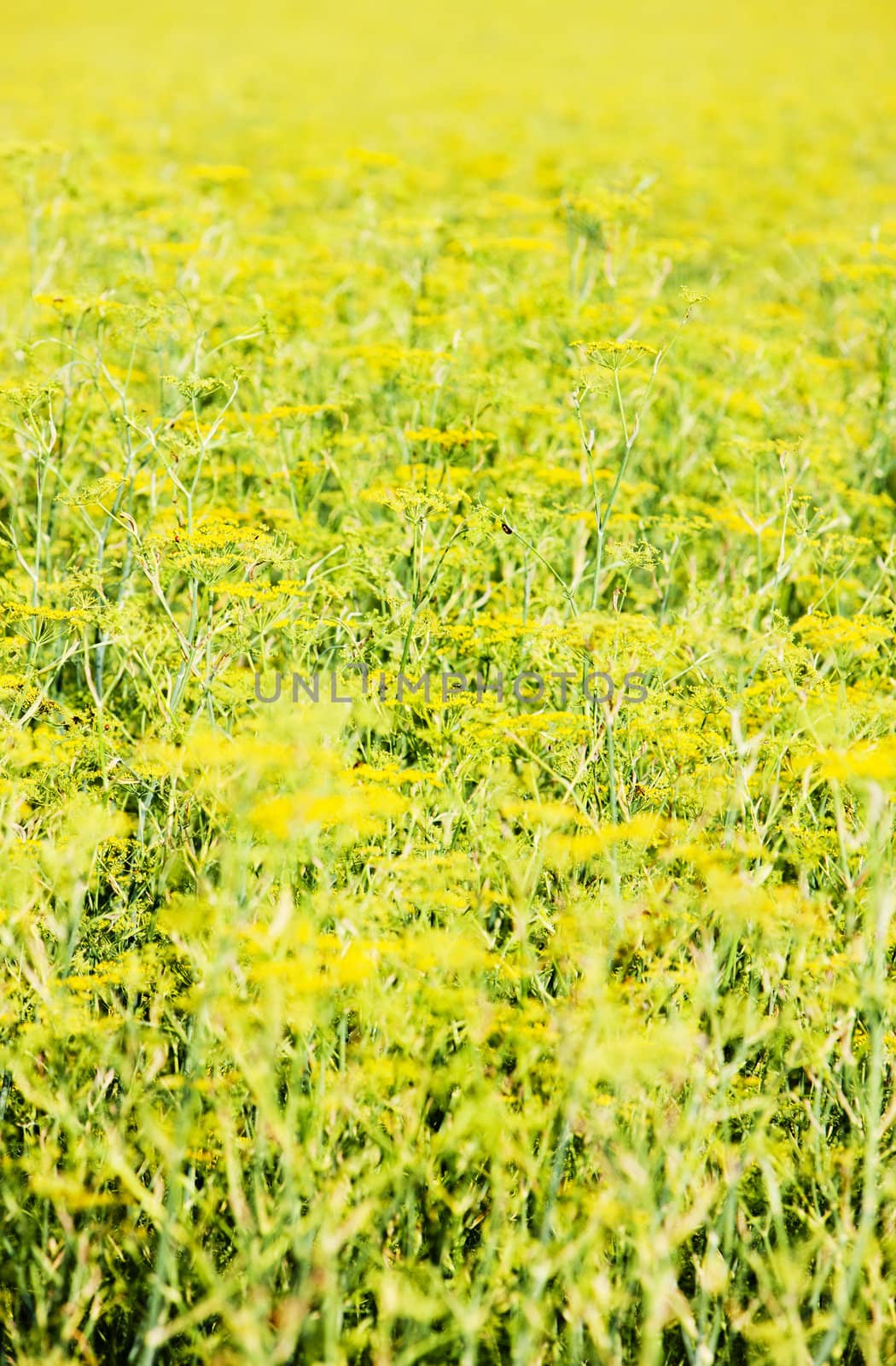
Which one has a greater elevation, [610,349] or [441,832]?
[610,349]

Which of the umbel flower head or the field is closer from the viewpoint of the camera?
the field

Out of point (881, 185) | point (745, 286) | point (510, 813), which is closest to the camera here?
point (510, 813)

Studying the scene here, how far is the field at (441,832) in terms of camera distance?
206cm

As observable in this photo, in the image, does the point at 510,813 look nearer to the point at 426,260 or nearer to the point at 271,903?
the point at 271,903

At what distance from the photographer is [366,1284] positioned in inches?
82.9

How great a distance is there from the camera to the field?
6.77 feet

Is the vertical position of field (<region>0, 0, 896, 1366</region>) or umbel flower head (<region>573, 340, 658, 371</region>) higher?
umbel flower head (<region>573, 340, 658, 371</region>)

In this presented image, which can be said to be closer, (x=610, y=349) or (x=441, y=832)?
(x=441, y=832)

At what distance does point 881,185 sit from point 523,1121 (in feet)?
42.3

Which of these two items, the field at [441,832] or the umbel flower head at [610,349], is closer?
the field at [441,832]

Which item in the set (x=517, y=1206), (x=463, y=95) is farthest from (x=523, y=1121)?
(x=463, y=95)

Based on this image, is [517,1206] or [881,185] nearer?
[517,1206]

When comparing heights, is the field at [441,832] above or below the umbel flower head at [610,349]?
below

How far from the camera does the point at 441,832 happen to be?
3.01 metres
